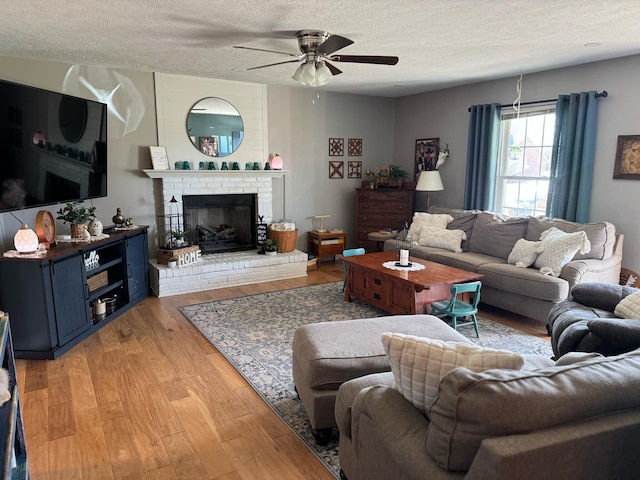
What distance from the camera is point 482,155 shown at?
546 cm

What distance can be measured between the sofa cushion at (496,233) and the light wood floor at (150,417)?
3.19 m

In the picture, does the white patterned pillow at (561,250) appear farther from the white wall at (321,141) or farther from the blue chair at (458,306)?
the white wall at (321,141)

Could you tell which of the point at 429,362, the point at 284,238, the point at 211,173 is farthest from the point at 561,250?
the point at 211,173

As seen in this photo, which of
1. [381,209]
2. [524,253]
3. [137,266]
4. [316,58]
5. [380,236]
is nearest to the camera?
[316,58]

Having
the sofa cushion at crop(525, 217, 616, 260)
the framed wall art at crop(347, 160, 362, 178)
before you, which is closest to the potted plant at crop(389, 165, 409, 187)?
the framed wall art at crop(347, 160, 362, 178)

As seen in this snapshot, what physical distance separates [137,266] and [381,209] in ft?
11.4

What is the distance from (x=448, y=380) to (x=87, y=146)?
4.15 metres

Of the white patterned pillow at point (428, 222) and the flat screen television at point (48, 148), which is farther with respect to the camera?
the white patterned pillow at point (428, 222)

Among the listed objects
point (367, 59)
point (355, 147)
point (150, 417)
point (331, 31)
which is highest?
point (331, 31)

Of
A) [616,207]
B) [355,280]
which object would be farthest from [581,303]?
[355,280]

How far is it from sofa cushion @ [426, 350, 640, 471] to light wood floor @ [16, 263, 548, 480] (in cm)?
107

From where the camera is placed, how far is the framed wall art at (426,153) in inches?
249

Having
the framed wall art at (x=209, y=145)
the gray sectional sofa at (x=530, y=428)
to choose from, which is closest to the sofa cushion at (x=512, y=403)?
the gray sectional sofa at (x=530, y=428)

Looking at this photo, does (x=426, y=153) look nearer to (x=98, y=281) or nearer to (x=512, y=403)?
(x=98, y=281)
